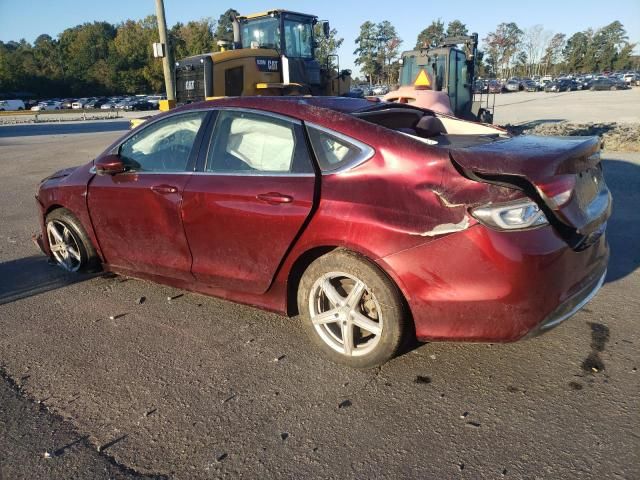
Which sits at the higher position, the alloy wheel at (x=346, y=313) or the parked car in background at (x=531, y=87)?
the parked car in background at (x=531, y=87)

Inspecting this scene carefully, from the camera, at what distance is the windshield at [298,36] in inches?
486

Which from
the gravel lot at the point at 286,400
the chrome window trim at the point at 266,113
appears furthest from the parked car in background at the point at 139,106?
the chrome window trim at the point at 266,113

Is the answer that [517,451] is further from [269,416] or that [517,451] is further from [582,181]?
[582,181]

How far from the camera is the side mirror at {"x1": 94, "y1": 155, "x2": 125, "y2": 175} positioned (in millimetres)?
4055

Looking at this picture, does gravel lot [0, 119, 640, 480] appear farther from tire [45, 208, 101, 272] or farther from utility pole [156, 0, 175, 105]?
utility pole [156, 0, 175, 105]

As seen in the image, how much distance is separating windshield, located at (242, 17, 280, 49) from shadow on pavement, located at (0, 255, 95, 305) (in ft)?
28.9

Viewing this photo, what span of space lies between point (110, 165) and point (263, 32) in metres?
9.63

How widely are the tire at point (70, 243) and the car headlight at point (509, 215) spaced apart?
351 centimetres

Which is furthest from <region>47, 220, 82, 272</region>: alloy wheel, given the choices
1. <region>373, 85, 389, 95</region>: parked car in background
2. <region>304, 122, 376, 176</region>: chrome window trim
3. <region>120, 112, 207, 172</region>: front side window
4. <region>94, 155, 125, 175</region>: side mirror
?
<region>373, 85, 389, 95</region>: parked car in background

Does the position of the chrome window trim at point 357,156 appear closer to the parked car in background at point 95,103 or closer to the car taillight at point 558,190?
the car taillight at point 558,190

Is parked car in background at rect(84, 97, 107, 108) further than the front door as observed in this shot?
Yes

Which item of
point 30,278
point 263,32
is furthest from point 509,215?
point 263,32

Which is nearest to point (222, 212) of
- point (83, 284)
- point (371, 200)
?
point (371, 200)

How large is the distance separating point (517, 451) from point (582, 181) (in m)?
1.59
